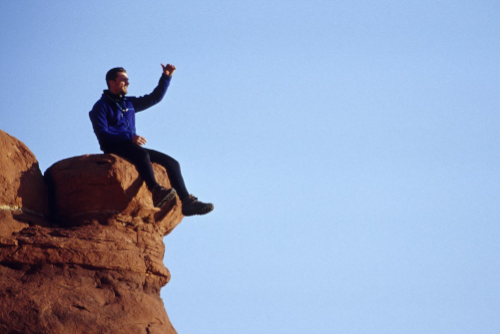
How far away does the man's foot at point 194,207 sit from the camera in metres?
10.6

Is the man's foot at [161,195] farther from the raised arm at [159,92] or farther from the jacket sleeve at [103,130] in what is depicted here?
the raised arm at [159,92]

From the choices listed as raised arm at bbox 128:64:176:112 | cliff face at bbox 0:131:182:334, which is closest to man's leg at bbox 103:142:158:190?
cliff face at bbox 0:131:182:334

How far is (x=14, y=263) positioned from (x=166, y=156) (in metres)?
2.82

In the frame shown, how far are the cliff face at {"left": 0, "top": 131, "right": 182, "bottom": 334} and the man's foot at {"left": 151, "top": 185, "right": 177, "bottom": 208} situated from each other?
0.12 metres

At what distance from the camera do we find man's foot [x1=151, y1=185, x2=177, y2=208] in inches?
403

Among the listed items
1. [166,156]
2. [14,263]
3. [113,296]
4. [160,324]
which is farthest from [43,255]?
[166,156]

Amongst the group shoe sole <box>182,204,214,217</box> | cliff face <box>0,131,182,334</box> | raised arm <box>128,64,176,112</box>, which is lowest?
cliff face <box>0,131,182,334</box>

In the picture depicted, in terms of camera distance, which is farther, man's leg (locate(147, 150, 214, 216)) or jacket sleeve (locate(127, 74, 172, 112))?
jacket sleeve (locate(127, 74, 172, 112))

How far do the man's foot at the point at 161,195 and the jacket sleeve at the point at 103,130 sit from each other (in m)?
0.88

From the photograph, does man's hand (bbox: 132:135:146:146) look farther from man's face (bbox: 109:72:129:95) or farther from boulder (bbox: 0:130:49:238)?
boulder (bbox: 0:130:49:238)

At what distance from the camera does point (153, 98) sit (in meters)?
11.3

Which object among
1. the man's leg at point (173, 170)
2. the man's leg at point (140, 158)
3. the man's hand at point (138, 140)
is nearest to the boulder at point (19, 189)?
the man's leg at point (140, 158)

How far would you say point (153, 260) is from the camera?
33.3ft

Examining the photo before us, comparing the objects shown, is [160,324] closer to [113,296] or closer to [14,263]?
[113,296]
